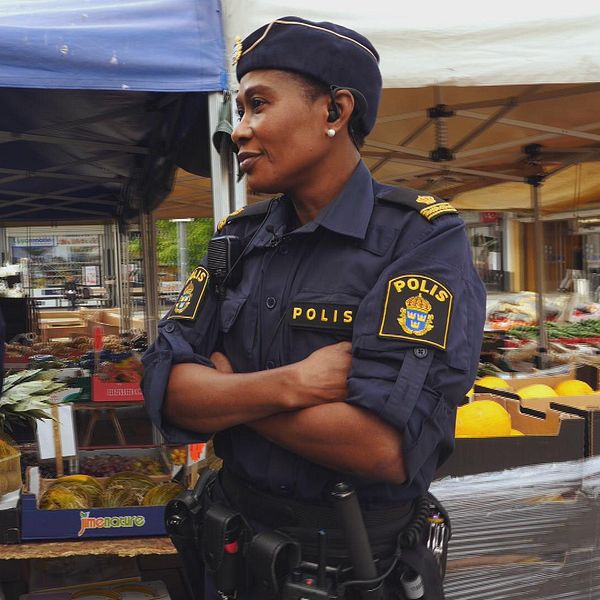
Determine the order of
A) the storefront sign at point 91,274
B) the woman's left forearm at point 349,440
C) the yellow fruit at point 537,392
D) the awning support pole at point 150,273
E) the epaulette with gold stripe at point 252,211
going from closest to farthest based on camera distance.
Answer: the woman's left forearm at point 349,440, the epaulette with gold stripe at point 252,211, the yellow fruit at point 537,392, the awning support pole at point 150,273, the storefront sign at point 91,274

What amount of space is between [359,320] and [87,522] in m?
1.91

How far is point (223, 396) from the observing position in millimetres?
1441

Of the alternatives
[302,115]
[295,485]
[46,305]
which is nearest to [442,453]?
[295,485]

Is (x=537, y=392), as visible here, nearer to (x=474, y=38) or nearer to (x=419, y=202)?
(x=474, y=38)

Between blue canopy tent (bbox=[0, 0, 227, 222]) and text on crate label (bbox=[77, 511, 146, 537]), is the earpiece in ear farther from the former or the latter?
text on crate label (bbox=[77, 511, 146, 537])

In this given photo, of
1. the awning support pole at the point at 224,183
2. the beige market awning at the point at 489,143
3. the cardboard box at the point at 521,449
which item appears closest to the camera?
the cardboard box at the point at 521,449

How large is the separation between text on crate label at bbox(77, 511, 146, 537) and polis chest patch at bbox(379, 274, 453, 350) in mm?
1878

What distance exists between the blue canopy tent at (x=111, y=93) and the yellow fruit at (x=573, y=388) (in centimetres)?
195

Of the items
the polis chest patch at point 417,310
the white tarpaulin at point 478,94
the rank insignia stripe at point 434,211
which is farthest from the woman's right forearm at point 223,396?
the white tarpaulin at point 478,94

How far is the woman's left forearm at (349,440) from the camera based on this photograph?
4.34 ft

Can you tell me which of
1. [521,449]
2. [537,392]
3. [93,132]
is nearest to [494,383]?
[537,392]

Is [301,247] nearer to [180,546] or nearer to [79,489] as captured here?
[180,546]

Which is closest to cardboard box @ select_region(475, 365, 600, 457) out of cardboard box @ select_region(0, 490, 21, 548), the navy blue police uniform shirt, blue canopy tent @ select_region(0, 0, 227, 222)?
the navy blue police uniform shirt

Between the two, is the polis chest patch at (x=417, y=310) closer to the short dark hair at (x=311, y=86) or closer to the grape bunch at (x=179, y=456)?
the short dark hair at (x=311, y=86)
